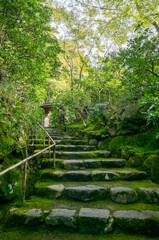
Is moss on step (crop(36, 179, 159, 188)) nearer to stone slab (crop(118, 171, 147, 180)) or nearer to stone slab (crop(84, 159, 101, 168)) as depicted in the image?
stone slab (crop(118, 171, 147, 180))

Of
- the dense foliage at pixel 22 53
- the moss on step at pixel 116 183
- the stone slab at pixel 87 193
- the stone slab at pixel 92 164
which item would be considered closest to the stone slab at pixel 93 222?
the stone slab at pixel 87 193

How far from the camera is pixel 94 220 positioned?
168cm

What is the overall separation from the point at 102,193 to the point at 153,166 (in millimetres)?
1226

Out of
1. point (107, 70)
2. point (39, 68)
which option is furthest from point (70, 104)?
point (39, 68)

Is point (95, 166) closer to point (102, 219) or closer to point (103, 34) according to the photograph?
point (102, 219)

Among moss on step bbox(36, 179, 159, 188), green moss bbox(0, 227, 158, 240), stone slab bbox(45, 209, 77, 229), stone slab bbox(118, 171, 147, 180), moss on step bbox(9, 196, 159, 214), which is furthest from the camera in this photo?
stone slab bbox(118, 171, 147, 180)

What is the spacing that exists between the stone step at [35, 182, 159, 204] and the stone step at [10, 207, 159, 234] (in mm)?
267

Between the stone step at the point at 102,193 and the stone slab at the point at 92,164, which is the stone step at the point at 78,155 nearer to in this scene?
the stone slab at the point at 92,164

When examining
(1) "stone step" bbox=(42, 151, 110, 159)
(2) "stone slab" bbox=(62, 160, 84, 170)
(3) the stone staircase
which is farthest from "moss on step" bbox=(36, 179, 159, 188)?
(1) "stone step" bbox=(42, 151, 110, 159)

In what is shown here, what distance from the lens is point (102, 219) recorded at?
1674 mm

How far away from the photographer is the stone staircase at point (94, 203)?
168 centimetres

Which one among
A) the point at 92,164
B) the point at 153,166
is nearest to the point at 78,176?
the point at 92,164

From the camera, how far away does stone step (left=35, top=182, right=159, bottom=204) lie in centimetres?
210

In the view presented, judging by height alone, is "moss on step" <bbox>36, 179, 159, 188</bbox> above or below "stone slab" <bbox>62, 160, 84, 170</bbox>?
below
